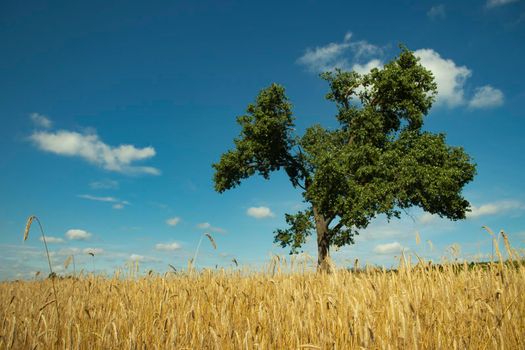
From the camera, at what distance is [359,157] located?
22391mm

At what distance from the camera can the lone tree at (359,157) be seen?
2175 cm

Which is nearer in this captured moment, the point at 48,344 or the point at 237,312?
the point at 48,344

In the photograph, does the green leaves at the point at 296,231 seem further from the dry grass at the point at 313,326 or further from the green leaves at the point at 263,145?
the dry grass at the point at 313,326

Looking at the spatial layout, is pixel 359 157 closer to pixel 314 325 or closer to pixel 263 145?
pixel 263 145

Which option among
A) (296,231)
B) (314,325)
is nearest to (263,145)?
(296,231)

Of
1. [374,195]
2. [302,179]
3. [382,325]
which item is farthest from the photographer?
[302,179]

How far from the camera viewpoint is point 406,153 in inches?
930

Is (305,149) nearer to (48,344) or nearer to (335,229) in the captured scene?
(335,229)

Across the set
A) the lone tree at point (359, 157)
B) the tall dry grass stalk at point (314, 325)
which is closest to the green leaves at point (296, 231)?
the lone tree at point (359, 157)

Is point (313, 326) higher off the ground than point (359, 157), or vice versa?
point (359, 157)

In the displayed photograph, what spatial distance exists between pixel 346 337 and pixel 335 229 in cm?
2173

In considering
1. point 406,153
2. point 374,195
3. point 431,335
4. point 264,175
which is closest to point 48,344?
point 431,335

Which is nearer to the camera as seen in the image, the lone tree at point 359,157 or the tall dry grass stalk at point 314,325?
the tall dry grass stalk at point 314,325

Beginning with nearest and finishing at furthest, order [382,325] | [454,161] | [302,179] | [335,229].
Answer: [382,325]
[454,161]
[335,229]
[302,179]
